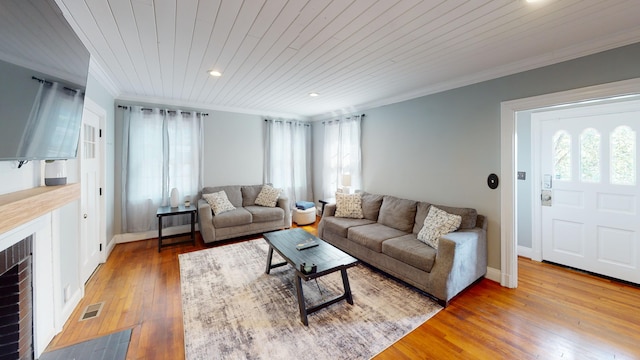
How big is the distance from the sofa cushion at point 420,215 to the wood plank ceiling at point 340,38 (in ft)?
5.24

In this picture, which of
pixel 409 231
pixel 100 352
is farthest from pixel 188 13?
pixel 409 231

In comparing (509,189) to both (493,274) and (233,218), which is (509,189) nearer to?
(493,274)

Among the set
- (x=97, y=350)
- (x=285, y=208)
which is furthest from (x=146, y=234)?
(x=97, y=350)

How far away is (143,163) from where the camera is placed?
4.09 metres

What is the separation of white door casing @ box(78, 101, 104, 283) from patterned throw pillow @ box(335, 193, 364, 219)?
3222 mm

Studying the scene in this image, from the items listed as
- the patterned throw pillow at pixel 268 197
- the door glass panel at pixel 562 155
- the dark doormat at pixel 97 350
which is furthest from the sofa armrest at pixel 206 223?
the door glass panel at pixel 562 155

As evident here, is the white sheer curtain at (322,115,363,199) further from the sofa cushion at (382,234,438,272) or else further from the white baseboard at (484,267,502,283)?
the white baseboard at (484,267,502,283)

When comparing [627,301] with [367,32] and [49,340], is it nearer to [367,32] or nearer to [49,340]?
[367,32]

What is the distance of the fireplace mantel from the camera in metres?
1.12

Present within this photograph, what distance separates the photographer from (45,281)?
1.83 meters

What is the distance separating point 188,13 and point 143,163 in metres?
3.30

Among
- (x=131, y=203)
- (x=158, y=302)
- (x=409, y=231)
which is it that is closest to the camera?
(x=158, y=302)

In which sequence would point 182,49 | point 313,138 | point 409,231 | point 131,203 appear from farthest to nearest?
point 313,138, point 131,203, point 409,231, point 182,49

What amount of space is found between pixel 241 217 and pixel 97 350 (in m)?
2.47
